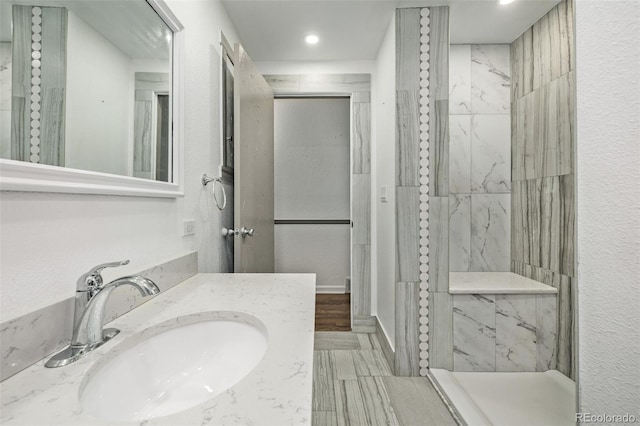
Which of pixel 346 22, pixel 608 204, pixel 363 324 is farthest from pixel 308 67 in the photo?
pixel 608 204

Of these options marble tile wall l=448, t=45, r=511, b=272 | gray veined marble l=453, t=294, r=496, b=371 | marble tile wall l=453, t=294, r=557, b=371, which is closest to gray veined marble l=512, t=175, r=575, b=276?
marble tile wall l=448, t=45, r=511, b=272

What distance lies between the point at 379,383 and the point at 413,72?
6.28 ft

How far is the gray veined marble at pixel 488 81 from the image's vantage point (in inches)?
94.9

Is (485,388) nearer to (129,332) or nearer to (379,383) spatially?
(379,383)

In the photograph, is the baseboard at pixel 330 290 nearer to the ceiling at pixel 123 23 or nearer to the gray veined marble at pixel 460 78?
the gray veined marble at pixel 460 78

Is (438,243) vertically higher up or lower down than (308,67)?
Result: lower down

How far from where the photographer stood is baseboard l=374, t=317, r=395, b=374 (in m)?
2.01

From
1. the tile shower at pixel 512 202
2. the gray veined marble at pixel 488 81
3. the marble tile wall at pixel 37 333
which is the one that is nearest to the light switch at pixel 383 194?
the tile shower at pixel 512 202

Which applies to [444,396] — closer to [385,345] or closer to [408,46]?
[385,345]

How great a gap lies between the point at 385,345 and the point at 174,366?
177 cm

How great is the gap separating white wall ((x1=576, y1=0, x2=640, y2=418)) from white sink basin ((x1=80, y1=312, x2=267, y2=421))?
77cm

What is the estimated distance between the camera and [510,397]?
1668 millimetres

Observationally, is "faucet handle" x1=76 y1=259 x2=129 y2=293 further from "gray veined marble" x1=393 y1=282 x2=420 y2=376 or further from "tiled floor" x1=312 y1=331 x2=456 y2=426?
"gray veined marble" x1=393 y1=282 x2=420 y2=376

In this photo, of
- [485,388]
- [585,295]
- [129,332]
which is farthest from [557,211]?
[129,332]
